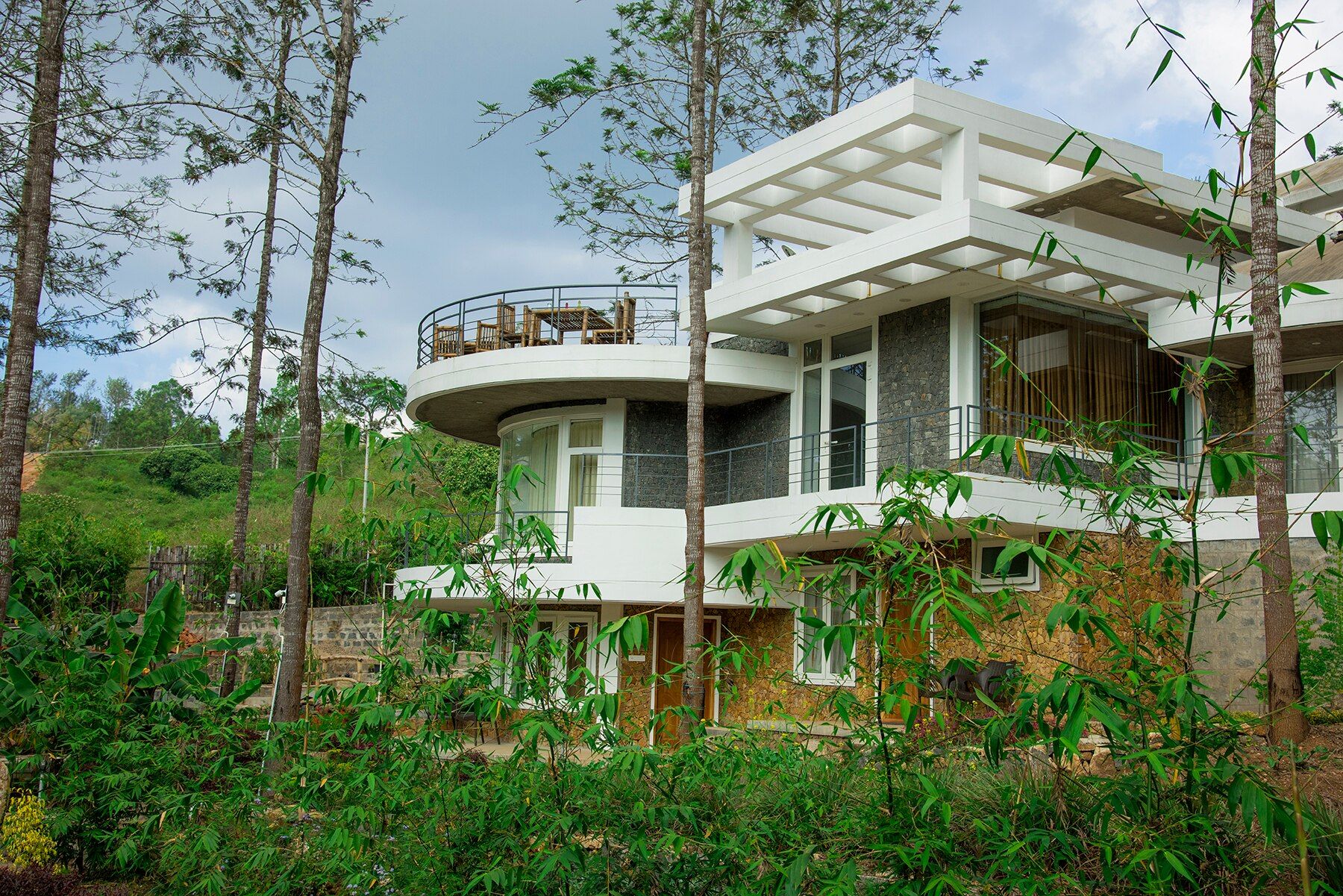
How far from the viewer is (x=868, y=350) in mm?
14531

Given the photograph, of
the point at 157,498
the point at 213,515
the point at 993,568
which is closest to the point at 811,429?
the point at 993,568

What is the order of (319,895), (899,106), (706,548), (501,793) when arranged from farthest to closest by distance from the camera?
1. (706,548)
2. (899,106)
3. (319,895)
4. (501,793)

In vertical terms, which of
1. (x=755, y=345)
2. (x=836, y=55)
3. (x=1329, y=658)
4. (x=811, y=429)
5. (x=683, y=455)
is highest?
(x=836, y=55)

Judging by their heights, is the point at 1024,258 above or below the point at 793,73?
below

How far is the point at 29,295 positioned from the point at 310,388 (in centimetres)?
275

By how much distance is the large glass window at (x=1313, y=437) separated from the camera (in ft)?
41.1

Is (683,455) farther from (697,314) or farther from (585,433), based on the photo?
(697,314)

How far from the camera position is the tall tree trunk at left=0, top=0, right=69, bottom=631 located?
30.9 feet

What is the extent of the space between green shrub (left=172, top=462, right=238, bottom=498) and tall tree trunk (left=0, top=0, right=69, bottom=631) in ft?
114

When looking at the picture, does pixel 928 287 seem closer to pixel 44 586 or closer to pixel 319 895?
pixel 319 895

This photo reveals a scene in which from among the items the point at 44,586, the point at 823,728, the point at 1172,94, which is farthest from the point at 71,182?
the point at 1172,94

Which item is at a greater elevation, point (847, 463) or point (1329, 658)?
point (847, 463)

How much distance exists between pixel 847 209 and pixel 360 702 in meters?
11.9

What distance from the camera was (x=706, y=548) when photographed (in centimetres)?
1494
